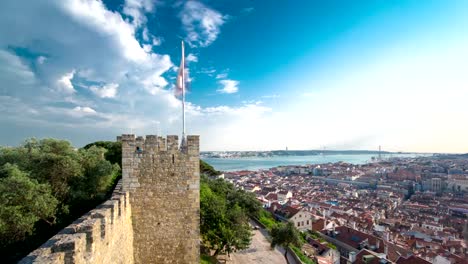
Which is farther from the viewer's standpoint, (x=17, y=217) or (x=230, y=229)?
(x=230, y=229)

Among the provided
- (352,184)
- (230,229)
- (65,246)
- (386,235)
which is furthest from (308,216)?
(352,184)

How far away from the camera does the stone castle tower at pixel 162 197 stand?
23.3ft

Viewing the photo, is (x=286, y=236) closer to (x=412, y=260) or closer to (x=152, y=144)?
(x=152, y=144)

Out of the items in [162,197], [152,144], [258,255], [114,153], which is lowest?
[258,255]

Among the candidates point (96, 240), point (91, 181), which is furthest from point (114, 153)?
point (96, 240)

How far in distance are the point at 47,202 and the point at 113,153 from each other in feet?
33.9

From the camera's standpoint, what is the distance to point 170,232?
717 cm

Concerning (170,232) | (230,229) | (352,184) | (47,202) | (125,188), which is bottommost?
(352,184)

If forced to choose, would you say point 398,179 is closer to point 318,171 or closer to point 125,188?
point 318,171

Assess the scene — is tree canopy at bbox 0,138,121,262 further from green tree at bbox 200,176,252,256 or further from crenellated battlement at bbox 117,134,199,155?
green tree at bbox 200,176,252,256

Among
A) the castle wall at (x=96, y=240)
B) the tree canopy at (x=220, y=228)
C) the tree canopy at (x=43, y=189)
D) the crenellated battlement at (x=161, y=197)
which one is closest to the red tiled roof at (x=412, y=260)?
the tree canopy at (x=220, y=228)

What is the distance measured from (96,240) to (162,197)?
2.68 m

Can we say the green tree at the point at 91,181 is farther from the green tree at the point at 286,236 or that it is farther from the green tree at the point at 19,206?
the green tree at the point at 286,236

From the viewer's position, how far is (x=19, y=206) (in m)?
7.74
